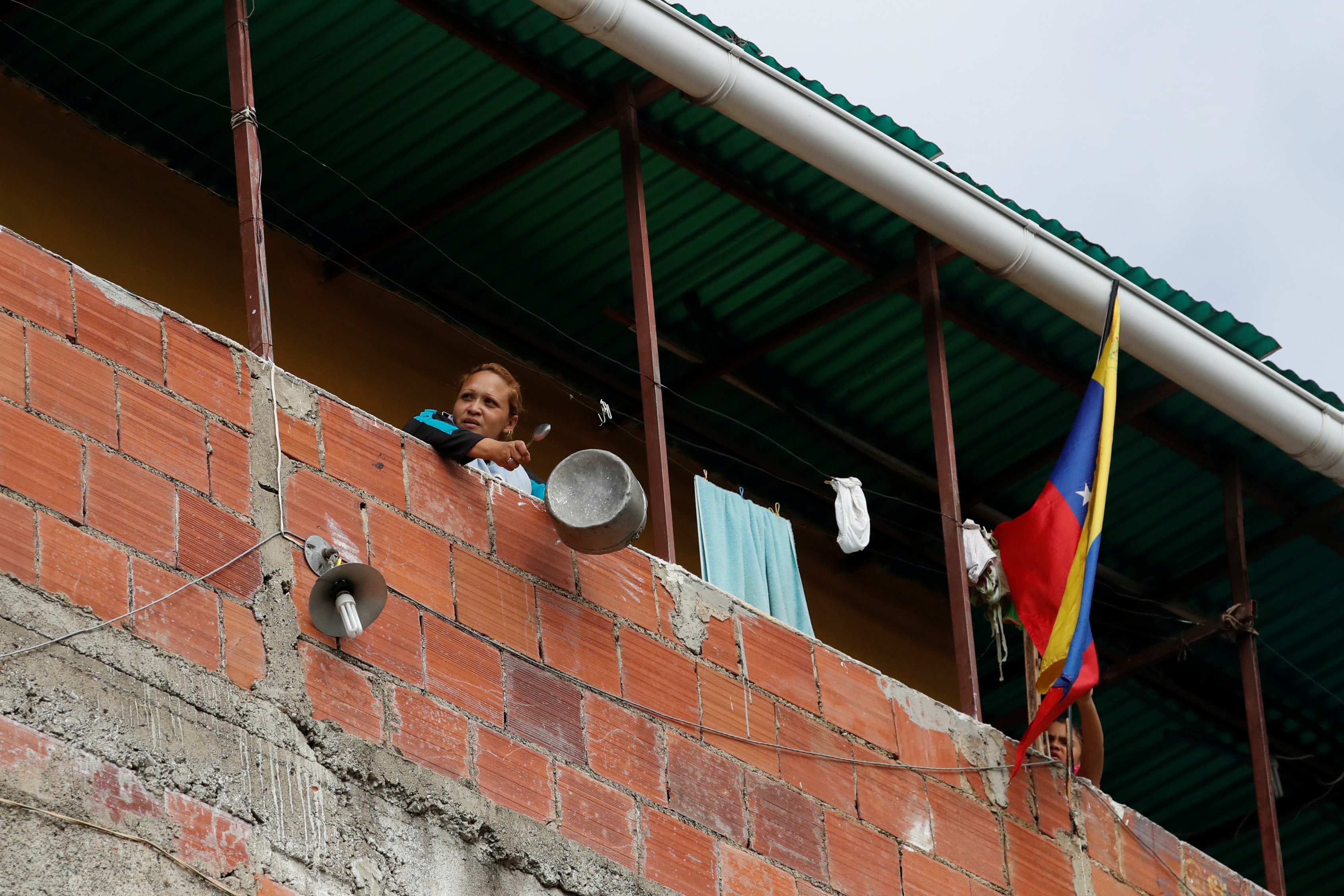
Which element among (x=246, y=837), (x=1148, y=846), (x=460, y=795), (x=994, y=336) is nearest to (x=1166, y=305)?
(x=994, y=336)

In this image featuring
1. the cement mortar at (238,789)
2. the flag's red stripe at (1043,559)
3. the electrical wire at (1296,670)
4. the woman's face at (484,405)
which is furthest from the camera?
the electrical wire at (1296,670)

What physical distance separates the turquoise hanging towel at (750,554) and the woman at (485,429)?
2.96 ft

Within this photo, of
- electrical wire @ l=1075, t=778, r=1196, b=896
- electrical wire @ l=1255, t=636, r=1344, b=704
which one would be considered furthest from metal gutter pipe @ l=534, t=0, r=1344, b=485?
electrical wire @ l=1075, t=778, r=1196, b=896

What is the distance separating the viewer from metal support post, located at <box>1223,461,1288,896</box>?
28.3 ft

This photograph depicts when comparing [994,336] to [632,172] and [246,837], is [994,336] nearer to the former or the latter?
[632,172]

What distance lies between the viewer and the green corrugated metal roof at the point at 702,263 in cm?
755

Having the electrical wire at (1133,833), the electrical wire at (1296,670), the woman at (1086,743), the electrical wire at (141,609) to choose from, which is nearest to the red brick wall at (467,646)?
the electrical wire at (141,609)

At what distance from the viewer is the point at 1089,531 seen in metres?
7.68

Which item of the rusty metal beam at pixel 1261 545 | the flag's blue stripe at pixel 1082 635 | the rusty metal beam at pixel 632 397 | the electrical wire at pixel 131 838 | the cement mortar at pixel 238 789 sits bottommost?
the electrical wire at pixel 131 838

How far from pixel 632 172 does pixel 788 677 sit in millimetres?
1956

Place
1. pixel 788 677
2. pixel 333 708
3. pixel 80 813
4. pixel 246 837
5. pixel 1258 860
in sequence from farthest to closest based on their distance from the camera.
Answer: pixel 1258 860 < pixel 788 677 < pixel 333 708 < pixel 246 837 < pixel 80 813

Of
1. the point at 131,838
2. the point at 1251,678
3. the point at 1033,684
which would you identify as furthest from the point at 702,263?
the point at 131,838

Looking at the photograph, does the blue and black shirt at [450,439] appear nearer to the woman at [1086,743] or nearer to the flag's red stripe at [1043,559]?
the flag's red stripe at [1043,559]

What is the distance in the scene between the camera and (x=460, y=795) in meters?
5.46
